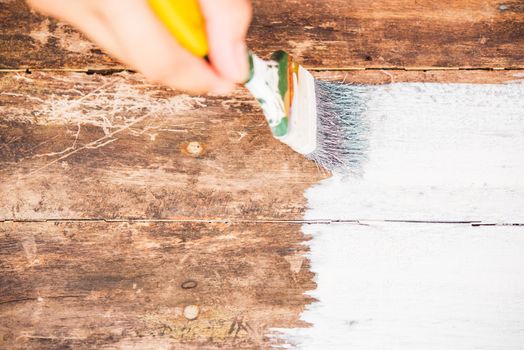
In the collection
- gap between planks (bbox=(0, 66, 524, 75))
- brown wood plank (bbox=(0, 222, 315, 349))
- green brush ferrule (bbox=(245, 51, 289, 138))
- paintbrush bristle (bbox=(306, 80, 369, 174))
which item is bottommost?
brown wood plank (bbox=(0, 222, 315, 349))

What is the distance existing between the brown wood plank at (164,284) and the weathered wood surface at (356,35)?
1.47ft

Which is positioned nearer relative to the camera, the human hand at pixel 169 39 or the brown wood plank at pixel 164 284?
the human hand at pixel 169 39

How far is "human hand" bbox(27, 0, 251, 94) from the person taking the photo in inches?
30.3

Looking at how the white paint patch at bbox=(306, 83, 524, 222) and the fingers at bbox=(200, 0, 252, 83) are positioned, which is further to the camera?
the white paint patch at bbox=(306, 83, 524, 222)

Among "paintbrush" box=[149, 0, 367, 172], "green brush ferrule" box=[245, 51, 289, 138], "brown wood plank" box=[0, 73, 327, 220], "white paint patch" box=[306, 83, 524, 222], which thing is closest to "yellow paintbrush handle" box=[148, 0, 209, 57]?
"paintbrush" box=[149, 0, 367, 172]

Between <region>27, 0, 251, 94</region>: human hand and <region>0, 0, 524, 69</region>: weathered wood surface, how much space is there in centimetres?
42

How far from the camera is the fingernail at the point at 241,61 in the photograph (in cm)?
81

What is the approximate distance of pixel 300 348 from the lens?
123cm

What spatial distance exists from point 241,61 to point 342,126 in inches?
17.9

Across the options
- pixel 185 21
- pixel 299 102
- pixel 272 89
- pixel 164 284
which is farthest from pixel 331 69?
pixel 164 284

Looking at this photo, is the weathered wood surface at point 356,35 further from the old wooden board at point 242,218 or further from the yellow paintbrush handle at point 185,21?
the yellow paintbrush handle at point 185,21

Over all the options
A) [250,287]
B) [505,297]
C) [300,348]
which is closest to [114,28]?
[250,287]

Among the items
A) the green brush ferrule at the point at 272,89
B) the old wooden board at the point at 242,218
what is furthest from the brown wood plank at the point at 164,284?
the green brush ferrule at the point at 272,89

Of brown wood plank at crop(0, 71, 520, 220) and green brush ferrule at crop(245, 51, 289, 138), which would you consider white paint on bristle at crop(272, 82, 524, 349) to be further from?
green brush ferrule at crop(245, 51, 289, 138)
